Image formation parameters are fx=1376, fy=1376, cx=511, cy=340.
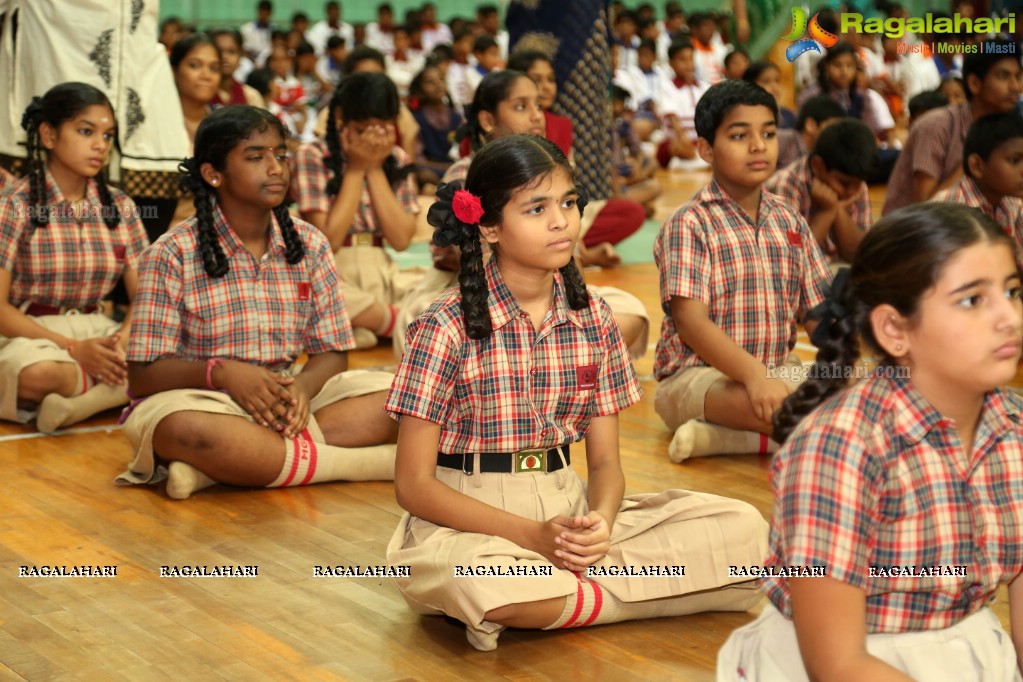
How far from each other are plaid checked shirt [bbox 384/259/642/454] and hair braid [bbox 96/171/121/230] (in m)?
1.78

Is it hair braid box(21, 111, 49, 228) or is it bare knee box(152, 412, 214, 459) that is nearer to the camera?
bare knee box(152, 412, 214, 459)

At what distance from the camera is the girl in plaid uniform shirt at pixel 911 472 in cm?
154

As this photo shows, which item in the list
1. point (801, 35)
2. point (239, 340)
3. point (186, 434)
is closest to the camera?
point (186, 434)

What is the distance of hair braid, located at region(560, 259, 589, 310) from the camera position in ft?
8.07

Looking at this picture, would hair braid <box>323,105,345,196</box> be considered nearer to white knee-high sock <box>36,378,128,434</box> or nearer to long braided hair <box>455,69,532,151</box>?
long braided hair <box>455,69,532,151</box>

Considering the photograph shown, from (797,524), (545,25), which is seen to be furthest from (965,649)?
(545,25)

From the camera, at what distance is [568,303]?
2482 mm

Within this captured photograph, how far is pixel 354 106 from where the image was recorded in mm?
4352

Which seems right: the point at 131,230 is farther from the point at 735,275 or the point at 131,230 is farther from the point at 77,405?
the point at 735,275

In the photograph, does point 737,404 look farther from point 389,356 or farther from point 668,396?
point 389,356

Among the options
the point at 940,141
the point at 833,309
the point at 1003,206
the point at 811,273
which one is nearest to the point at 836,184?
the point at 1003,206

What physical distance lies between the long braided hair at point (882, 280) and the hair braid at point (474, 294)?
75 cm

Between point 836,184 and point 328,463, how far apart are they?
2.08 m

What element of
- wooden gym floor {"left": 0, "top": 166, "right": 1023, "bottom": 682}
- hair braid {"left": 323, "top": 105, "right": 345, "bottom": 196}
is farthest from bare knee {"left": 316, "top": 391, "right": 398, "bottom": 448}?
hair braid {"left": 323, "top": 105, "right": 345, "bottom": 196}
